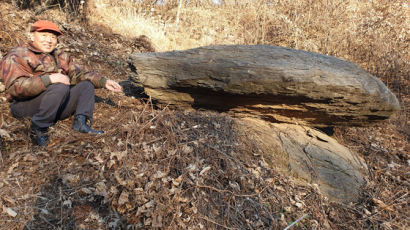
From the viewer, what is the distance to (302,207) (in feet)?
9.21

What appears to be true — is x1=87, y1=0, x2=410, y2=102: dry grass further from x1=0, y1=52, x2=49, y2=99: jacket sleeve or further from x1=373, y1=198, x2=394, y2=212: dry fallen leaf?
x1=0, y1=52, x2=49, y2=99: jacket sleeve

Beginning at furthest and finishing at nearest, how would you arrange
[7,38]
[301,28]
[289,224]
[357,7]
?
[357,7] → [301,28] → [7,38] → [289,224]

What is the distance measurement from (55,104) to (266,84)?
2.67 m

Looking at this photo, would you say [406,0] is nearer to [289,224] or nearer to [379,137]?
[379,137]

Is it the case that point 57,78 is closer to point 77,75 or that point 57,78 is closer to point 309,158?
point 77,75

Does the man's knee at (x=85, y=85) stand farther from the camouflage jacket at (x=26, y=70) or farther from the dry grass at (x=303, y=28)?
the dry grass at (x=303, y=28)

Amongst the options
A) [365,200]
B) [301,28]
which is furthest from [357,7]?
[365,200]

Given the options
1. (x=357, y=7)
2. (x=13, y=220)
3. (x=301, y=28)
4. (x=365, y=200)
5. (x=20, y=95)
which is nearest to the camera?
(x=13, y=220)

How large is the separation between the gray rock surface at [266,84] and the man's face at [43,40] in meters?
1.12

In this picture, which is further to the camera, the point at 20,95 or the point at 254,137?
the point at 254,137

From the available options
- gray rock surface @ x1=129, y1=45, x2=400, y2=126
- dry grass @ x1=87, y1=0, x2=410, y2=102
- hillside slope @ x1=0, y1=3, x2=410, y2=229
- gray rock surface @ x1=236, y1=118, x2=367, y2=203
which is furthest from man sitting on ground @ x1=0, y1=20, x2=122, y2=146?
dry grass @ x1=87, y1=0, x2=410, y2=102

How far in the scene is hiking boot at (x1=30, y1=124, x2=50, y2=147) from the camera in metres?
2.76

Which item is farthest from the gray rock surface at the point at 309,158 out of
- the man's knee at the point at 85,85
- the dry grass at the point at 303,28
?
the dry grass at the point at 303,28

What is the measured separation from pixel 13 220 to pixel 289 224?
2540mm
